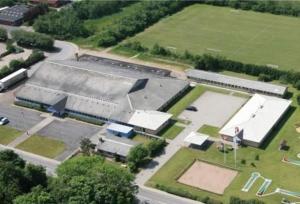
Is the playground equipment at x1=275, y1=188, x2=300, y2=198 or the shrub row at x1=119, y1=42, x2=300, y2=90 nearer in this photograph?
the playground equipment at x1=275, y1=188, x2=300, y2=198

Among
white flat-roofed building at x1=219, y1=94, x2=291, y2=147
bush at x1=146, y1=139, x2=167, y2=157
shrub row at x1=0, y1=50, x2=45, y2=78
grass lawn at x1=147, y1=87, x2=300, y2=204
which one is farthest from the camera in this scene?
shrub row at x1=0, y1=50, x2=45, y2=78

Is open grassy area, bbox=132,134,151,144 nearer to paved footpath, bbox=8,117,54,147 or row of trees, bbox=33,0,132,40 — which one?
paved footpath, bbox=8,117,54,147

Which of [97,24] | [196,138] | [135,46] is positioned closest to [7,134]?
[196,138]

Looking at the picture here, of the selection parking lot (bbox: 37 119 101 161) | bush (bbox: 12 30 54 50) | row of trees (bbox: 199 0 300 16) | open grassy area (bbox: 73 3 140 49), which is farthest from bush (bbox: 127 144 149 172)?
row of trees (bbox: 199 0 300 16)

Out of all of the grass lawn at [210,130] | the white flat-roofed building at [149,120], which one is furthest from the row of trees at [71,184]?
the grass lawn at [210,130]

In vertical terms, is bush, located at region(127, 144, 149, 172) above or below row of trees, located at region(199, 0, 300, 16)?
below

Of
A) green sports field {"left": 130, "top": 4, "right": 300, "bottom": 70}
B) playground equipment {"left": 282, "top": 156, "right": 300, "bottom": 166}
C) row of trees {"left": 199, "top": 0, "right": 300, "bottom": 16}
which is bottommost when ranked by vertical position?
playground equipment {"left": 282, "top": 156, "right": 300, "bottom": 166}

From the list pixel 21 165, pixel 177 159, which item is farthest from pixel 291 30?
pixel 21 165
